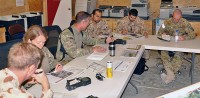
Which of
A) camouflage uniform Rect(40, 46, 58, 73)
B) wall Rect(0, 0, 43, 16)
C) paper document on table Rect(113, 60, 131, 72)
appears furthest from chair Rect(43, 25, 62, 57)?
wall Rect(0, 0, 43, 16)

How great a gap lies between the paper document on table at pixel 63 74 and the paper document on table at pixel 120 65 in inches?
13.0

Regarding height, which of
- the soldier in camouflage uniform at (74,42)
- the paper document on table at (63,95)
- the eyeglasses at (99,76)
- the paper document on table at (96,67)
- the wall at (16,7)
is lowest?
the paper document on table at (63,95)

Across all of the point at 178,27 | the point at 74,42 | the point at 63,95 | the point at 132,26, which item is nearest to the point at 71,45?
the point at 74,42

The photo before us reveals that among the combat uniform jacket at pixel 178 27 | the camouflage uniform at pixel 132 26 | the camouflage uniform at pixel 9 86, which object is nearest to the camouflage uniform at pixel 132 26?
the camouflage uniform at pixel 132 26

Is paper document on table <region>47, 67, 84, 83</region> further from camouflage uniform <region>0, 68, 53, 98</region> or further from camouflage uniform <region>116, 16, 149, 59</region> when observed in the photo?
camouflage uniform <region>116, 16, 149, 59</region>

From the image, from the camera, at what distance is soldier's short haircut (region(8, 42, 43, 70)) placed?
146 centimetres

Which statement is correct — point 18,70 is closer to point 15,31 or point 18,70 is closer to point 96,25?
point 15,31

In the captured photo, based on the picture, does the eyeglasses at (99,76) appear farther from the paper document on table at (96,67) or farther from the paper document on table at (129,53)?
the paper document on table at (129,53)

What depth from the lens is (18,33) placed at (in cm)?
412

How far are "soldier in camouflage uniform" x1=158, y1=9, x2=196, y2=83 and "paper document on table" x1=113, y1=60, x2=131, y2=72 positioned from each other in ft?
4.96

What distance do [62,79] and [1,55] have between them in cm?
54

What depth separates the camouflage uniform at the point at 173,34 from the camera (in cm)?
398

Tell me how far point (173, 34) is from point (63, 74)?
7.89 feet

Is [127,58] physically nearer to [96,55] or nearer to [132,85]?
[96,55]
